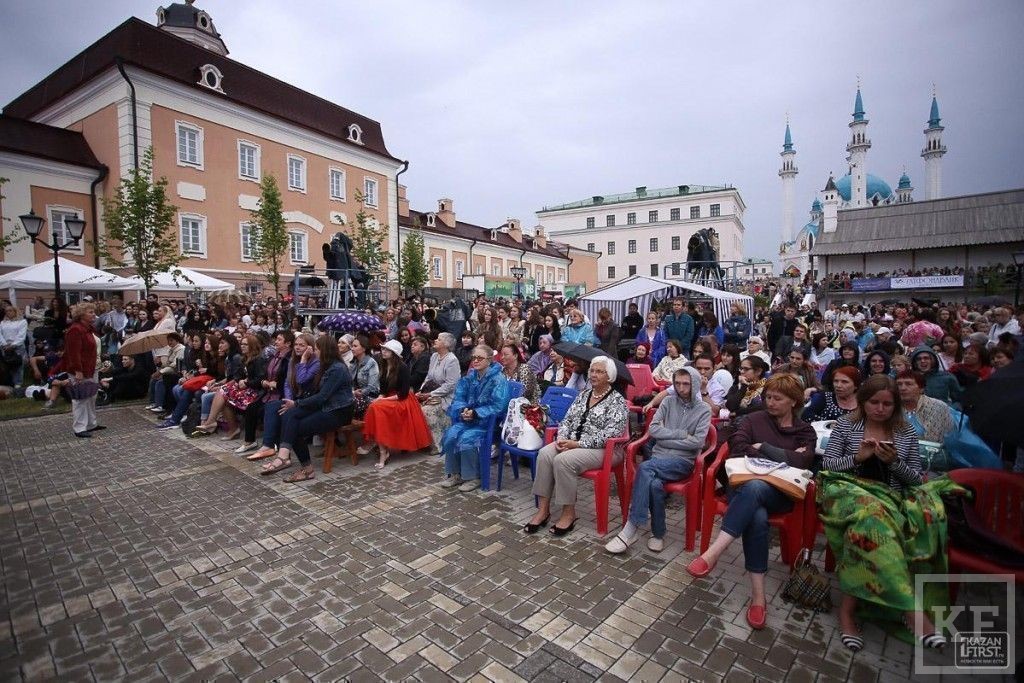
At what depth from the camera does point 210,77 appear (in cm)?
2300

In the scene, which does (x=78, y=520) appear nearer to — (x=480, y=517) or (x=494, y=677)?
(x=480, y=517)

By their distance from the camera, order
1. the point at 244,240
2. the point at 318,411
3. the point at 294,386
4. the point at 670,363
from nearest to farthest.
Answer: the point at 318,411
the point at 294,386
the point at 670,363
the point at 244,240

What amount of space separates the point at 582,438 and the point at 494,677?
2.20 metres

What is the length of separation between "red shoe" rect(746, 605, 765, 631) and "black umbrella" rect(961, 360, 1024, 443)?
169cm

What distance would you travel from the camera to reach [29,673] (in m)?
2.77

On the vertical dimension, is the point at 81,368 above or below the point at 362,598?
above

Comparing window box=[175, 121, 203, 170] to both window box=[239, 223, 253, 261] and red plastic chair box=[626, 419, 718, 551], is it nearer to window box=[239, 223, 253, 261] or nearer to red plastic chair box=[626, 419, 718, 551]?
window box=[239, 223, 253, 261]

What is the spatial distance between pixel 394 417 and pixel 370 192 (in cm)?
2898

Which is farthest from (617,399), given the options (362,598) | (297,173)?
(297,173)

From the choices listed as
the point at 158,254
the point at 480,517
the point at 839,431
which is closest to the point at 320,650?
the point at 480,517

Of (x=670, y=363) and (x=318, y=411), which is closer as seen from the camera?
(x=318, y=411)

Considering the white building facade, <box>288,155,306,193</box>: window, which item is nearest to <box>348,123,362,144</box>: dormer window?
<box>288,155,306,193</box>: window

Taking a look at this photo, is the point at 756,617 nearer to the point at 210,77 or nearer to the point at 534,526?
the point at 534,526

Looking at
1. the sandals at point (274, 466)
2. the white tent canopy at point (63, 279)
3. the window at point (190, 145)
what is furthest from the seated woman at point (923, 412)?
the window at point (190, 145)
